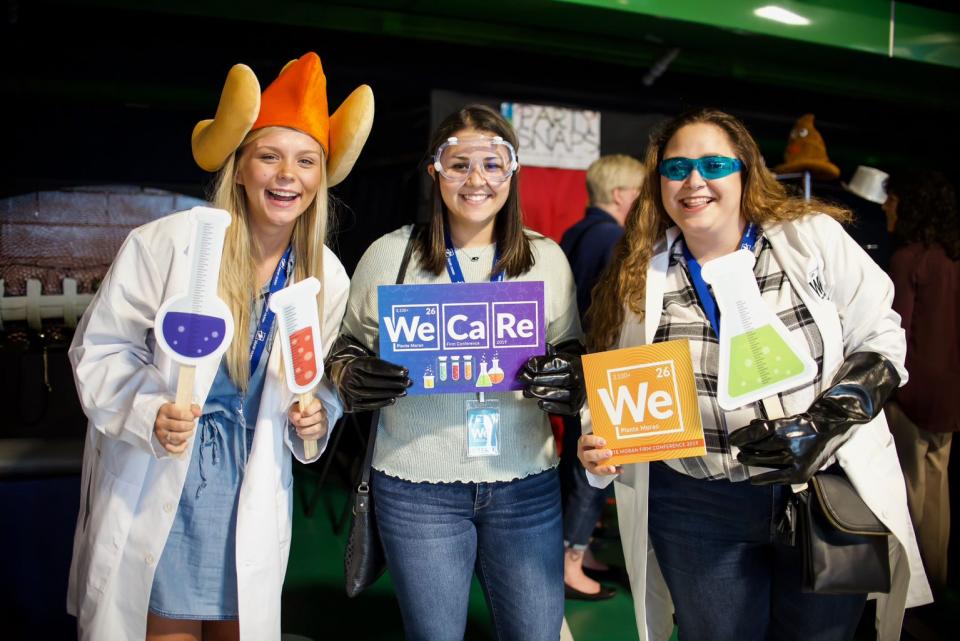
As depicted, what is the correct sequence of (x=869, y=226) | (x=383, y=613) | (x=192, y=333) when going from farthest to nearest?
(x=869, y=226), (x=383, y=613), (x=192, y=333)

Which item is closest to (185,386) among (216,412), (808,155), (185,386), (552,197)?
(185,386)

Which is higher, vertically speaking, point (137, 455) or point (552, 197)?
point (552, 197)

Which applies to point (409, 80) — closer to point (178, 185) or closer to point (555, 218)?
point (555, 218)

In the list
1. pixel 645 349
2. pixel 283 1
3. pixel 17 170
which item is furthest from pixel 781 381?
pixel 17 170

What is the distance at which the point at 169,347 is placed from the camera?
1458 millimetres

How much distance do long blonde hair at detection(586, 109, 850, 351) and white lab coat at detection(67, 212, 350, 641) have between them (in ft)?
2.76

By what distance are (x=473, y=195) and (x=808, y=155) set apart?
353 cm

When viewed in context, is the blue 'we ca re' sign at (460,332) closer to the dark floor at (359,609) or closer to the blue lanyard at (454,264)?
the blue lanyard at (454,264)

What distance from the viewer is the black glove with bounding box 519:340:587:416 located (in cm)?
169

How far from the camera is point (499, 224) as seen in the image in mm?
1874

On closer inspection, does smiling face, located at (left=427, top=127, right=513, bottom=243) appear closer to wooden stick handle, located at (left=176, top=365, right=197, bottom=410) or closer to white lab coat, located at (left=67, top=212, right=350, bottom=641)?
white lab coat, located at (left=67, top=212, right=350, bottom=641)

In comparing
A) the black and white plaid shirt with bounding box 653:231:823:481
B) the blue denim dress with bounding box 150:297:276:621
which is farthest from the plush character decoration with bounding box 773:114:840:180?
the blue denim dress with bounding box 150:297:276:621

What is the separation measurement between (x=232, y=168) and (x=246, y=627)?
1101 millimetres

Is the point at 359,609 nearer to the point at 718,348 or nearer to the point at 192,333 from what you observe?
the point at 192,333
